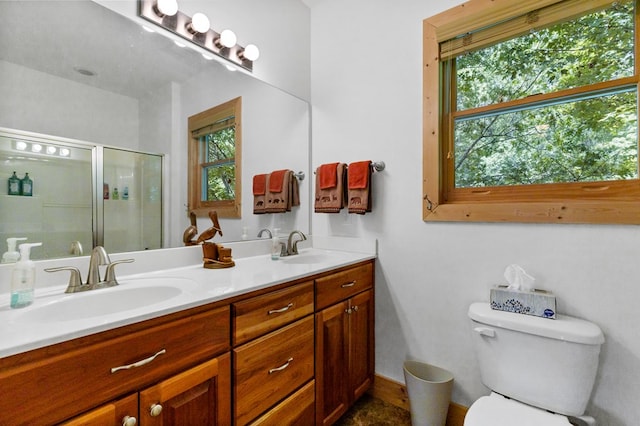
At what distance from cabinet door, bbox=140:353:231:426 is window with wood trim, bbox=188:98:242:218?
838 mm

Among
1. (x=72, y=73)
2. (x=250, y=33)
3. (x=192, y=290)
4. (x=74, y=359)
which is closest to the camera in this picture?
(x=74, y=359)

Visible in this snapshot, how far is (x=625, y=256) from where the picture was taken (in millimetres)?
1183

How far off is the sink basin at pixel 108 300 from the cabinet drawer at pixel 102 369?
15 cm

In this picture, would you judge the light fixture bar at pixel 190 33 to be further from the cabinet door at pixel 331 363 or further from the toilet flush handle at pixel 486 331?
the toilet flush handle at pixel 486 331

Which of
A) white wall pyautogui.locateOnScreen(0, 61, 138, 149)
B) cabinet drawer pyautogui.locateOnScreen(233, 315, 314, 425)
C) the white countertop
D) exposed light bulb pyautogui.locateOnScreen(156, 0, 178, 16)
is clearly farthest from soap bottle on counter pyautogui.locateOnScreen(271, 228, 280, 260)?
exposed light bulb pyautogui.locateOnScreen(156, 0, 178, 16)

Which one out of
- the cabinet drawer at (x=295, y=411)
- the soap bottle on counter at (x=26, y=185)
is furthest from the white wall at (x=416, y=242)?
the soap bottle on counter at (x=26, y=185)

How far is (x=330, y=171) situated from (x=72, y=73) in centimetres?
132

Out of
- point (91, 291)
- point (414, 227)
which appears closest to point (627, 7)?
point (414, 227)

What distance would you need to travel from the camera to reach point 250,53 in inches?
68.6

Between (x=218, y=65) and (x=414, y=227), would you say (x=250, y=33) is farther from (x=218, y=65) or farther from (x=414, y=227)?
(x=414, y=227)

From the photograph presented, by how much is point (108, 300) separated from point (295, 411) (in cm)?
86

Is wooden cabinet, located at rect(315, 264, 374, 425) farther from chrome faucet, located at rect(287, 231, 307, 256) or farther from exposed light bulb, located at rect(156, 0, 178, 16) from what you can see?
exposed light bulb, located at rect(156, 0, 178, 16)

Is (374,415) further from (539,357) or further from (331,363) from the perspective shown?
(539,357)

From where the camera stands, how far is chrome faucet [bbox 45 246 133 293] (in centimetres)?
103
